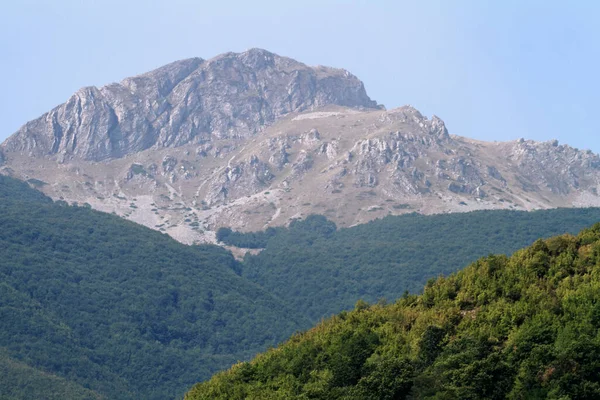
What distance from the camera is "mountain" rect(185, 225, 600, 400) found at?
5547cm

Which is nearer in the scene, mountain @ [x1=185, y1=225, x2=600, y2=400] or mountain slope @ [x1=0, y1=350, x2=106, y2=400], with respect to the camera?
mountain @ [x1=185, y1=225, x2=600, y2=400]

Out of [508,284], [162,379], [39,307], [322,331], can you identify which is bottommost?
[162,379]

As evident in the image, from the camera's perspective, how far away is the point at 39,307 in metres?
185

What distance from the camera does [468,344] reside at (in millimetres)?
58750

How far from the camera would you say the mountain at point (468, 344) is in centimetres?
5547

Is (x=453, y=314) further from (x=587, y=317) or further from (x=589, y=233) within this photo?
(x=589, y=233)

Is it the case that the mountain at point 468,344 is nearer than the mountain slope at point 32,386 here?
Yes

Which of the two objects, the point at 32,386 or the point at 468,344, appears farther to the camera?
the point at 32,386

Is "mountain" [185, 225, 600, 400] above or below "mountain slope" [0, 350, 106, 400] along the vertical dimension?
above

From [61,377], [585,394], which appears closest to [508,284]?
[585,394]

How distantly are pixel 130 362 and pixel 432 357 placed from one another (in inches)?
→ 5101

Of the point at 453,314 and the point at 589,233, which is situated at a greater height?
the point at 589,233

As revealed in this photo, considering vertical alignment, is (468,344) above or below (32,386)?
above

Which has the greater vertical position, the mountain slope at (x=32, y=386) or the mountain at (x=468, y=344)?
the mountain at (x=468, y=344)
